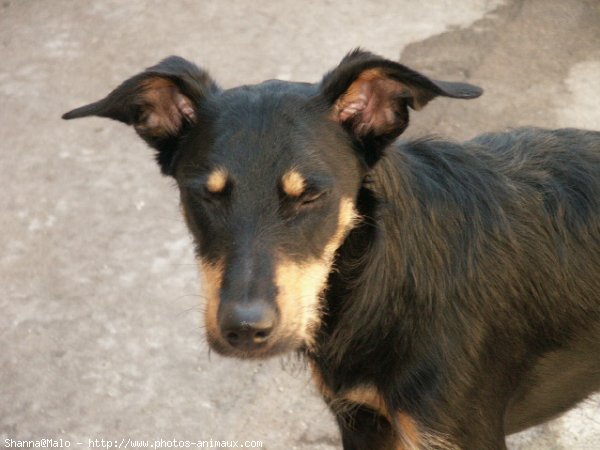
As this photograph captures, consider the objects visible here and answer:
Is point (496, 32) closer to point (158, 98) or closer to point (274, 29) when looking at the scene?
point (274, 29)

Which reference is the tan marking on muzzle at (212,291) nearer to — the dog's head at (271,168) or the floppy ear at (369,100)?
the dog's head at (271,168)

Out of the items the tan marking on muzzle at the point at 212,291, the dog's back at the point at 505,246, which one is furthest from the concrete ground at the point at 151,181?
the tan marking on muzzle at the point at 212,291

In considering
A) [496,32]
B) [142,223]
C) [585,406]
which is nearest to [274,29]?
[496,32]

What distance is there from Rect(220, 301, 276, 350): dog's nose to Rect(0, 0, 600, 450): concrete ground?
1425mm

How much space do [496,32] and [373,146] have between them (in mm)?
3849

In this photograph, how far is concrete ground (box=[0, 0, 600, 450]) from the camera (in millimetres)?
3844

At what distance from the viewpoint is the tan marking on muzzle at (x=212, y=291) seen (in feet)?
8.30

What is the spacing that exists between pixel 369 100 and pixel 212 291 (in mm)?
822

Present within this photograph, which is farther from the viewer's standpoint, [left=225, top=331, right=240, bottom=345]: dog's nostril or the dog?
the dog

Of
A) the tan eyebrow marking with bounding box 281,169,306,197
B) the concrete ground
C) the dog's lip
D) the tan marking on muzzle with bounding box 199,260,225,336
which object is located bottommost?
the concrete ground

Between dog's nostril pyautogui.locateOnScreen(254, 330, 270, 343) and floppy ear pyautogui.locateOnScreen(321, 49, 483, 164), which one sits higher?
floppy ear pyautogui.locateOnScreen(321, 49, 483, 164)

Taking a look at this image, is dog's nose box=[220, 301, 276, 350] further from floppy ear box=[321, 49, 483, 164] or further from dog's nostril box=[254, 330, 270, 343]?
floppy ear box=[321, 49, 483, 164]

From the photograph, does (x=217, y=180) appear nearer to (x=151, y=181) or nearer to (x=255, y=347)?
(x=255, y=347)

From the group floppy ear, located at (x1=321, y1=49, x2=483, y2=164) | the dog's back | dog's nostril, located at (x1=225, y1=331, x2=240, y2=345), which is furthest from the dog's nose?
floppy ear, located at (x1=321, y1=49, x2=483, y2=164)
